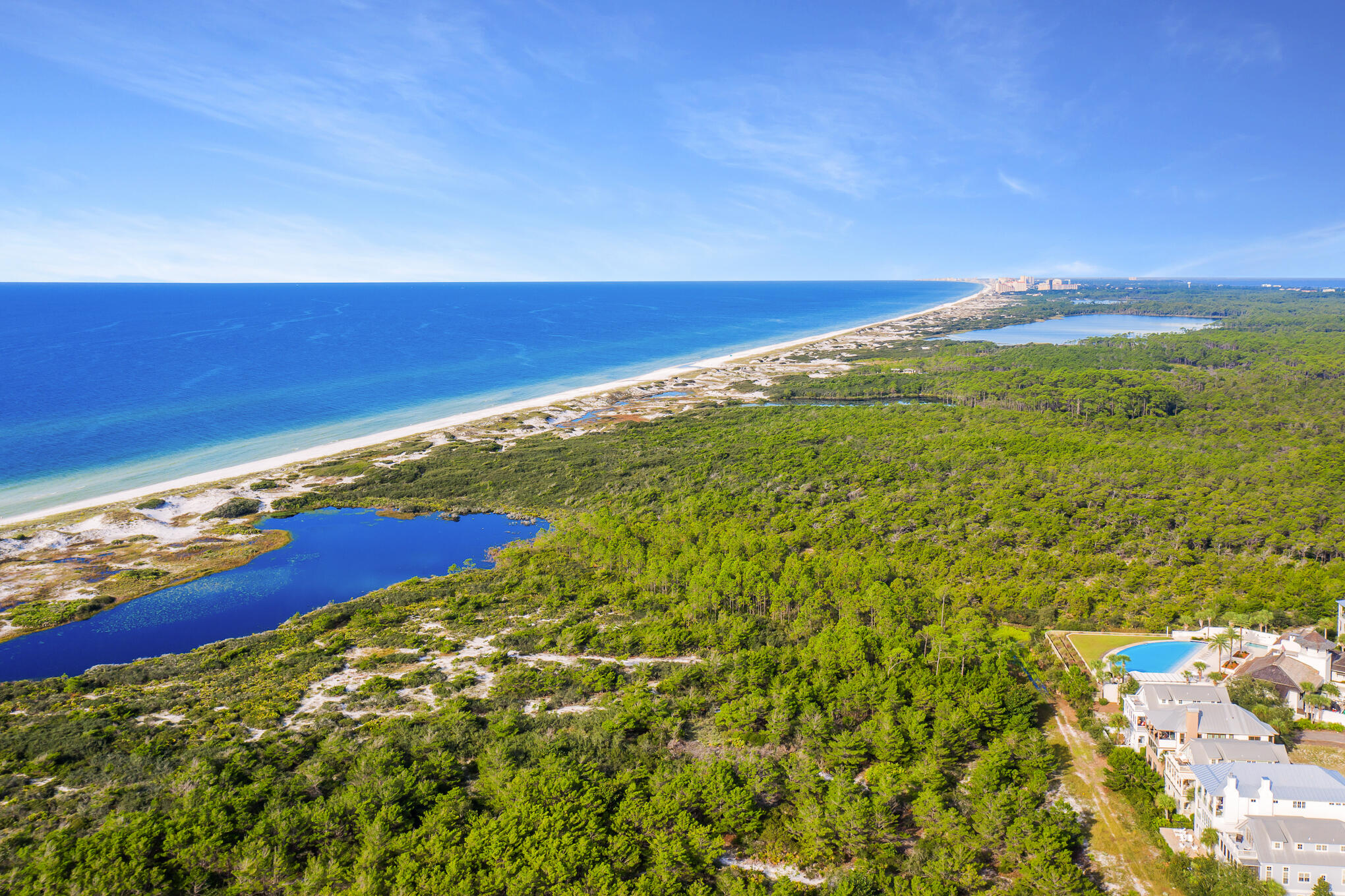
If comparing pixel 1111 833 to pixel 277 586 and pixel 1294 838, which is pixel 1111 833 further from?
pixel 277 586

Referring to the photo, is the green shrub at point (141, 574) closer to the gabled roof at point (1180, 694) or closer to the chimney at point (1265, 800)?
the gabled roof at point (1180, 694)

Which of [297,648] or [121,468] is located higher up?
[121,468]


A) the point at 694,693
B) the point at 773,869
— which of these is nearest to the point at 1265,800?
the point at 773,869

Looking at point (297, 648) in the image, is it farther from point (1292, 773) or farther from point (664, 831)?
point (1292, 773)

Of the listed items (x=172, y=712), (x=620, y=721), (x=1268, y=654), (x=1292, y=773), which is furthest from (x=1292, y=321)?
(x=172, y=712)

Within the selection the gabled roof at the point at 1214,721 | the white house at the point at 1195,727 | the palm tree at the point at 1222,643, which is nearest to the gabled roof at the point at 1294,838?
the white house at the point at 1195,727

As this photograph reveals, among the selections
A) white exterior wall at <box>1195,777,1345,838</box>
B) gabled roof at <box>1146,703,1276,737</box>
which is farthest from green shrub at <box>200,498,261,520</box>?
white exterior wall at <box>1195,777,1345,838</box>

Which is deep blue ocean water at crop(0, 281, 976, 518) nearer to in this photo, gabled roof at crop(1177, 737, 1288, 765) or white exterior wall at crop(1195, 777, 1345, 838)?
gabled roof at crop(1177, 737, 1288, 765)
